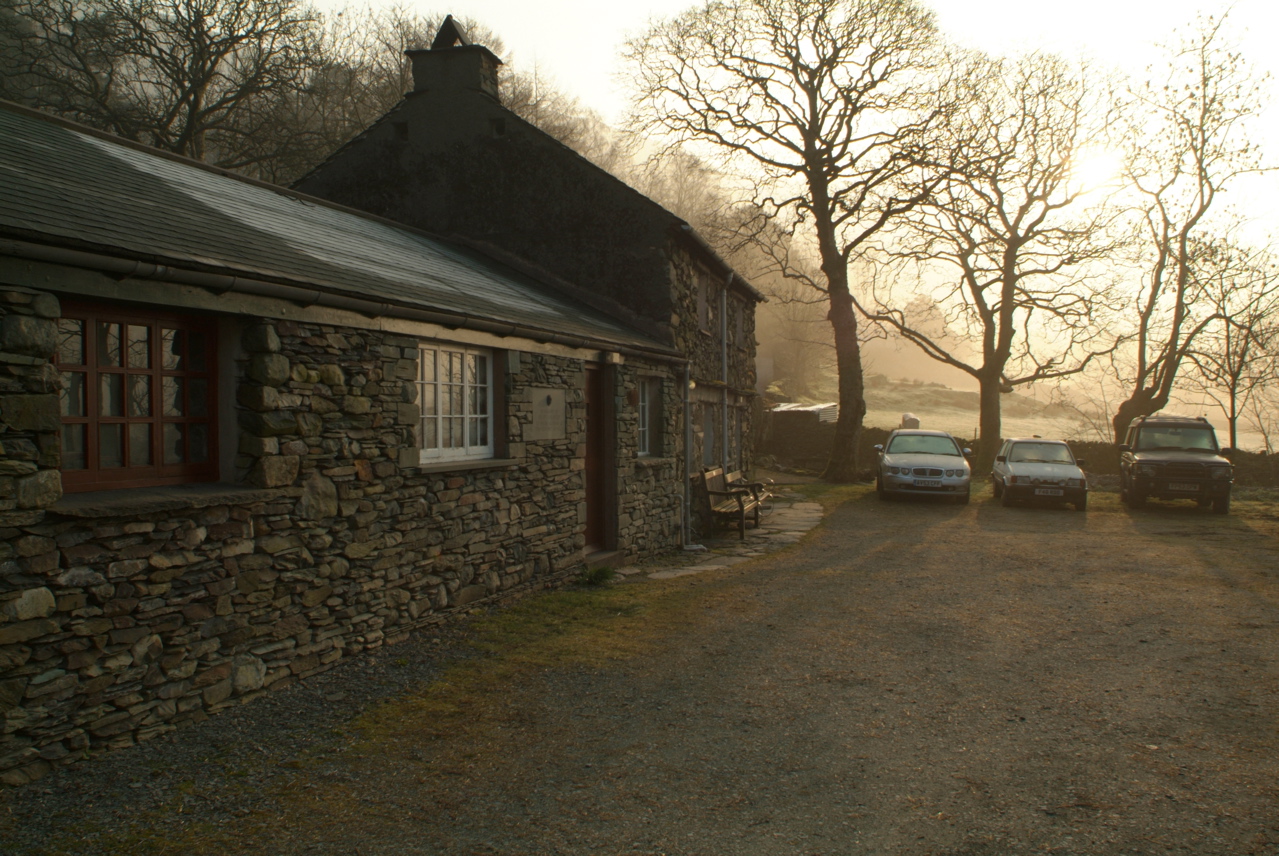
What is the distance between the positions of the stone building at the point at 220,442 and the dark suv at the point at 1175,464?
14998mm

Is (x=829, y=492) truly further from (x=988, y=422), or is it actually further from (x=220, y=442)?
(x=220, y=442)

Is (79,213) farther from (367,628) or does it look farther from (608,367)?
(608,367)

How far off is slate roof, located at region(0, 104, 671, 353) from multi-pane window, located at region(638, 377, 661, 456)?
6.29 feet

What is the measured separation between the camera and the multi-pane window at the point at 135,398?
511cm

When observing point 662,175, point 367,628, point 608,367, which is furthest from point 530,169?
point 662,175

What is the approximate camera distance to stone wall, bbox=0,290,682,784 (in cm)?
454

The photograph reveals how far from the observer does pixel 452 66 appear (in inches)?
551

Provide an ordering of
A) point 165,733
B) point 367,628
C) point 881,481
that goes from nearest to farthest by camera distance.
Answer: point 165,733 → point 367,628 → point 881,481

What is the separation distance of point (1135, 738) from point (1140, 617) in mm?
3950

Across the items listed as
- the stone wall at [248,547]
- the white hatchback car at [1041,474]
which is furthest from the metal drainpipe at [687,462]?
the white hatchback car at [1041,474]

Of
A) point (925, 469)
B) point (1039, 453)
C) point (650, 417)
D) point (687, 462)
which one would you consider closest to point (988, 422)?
point (1039, 453)

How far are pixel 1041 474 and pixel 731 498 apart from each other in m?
7.93

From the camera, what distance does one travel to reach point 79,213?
5250 mm

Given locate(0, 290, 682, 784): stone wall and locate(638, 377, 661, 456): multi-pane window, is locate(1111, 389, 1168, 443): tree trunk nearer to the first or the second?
locate(638, 377, 661, 456): multi-pane window
